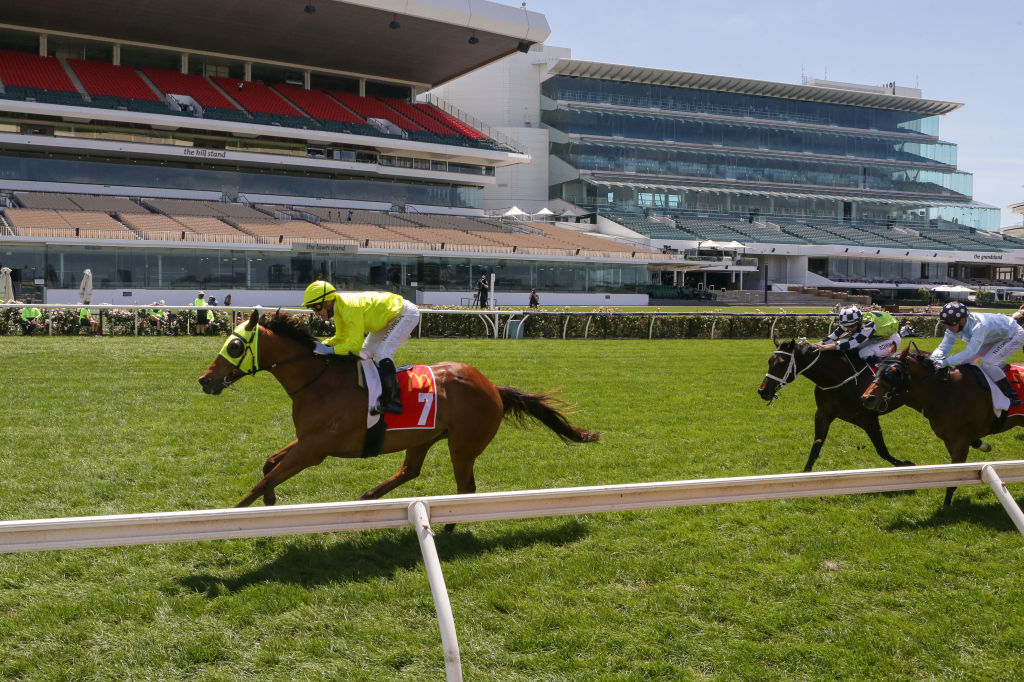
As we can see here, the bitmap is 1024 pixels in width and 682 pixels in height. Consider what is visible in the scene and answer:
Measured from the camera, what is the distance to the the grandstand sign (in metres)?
32.6

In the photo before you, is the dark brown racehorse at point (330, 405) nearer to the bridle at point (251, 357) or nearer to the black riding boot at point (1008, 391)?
the bridle at point (251, 357)

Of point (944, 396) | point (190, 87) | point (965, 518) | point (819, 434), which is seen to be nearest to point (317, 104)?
point (190, 87)

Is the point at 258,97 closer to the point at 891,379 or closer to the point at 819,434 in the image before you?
the point at 819,434

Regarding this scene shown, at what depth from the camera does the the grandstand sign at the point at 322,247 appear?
32.6 m

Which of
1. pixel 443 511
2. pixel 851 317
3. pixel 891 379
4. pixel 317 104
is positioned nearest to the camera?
pixel 443 511

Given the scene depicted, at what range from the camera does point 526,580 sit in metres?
4.46

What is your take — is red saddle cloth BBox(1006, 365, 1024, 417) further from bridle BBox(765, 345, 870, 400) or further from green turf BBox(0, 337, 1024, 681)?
bridle BBox(765, 345, 870, 400)

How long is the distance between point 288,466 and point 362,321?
0.98 metres

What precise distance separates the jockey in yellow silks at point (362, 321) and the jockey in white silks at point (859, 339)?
3.80m

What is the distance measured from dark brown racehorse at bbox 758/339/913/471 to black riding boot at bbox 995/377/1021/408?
39.0 inches

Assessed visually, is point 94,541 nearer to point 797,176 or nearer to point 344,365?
point 344,365

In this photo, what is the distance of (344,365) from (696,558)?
242 cm

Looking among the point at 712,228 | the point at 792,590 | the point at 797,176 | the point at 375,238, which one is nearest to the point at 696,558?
the point at 792,590

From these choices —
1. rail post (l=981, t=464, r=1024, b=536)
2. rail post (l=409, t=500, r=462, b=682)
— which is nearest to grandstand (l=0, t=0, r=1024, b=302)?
rail post (l=409, t=500, r=462, b=682)
